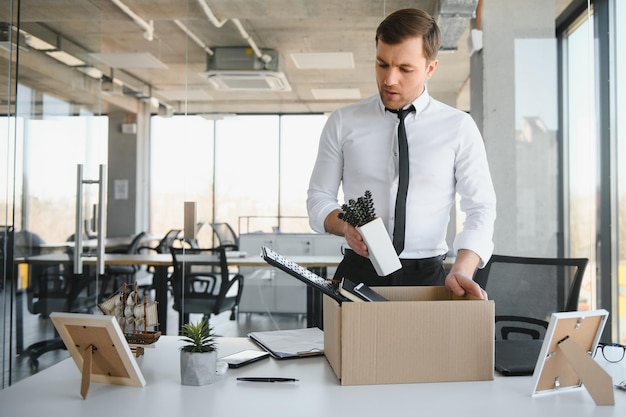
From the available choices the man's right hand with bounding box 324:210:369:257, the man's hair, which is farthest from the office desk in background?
the man's hair

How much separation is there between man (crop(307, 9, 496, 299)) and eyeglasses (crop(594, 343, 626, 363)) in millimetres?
456

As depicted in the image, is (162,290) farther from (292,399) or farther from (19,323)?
(292,399)

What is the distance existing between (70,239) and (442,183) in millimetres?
3107

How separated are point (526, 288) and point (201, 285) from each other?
8.91 ft

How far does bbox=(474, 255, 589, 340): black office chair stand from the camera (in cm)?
267

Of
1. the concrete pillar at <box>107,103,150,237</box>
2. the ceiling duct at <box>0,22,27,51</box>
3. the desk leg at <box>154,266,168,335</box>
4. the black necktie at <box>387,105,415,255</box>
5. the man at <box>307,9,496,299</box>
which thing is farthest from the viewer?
the concrete pillar at <box>107,103,150,237</box>

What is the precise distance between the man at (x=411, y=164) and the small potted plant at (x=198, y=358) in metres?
0.51

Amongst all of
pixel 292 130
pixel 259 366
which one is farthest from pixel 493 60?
pixel 259 366

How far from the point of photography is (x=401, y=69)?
72.4 inches

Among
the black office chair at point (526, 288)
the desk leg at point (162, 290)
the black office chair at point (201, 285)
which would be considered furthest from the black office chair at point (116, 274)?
the black office chair at point (526, 288)

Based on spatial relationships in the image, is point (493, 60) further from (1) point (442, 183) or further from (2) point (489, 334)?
(2) point (489, 334)

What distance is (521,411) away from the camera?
1294mm

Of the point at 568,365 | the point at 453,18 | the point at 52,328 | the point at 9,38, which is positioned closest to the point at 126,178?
the point at 52,328

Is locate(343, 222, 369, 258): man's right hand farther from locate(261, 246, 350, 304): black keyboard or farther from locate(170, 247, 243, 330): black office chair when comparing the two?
locate(170, 247, 243, 330): black office chair
